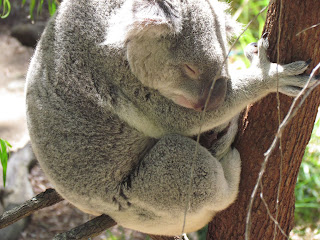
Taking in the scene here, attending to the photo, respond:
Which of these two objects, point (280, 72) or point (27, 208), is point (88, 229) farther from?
point (280, 72)

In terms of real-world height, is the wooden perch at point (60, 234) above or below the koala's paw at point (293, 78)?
below

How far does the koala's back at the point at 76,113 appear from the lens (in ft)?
8.40

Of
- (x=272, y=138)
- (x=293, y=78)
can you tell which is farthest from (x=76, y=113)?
(x=293, y=78)

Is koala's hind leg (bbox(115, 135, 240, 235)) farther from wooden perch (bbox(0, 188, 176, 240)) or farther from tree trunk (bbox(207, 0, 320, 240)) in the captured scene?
wooden perch (bbox(0, 188, 176, 240))

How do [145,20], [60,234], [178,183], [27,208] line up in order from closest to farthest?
[145,20]
[178,183]
[60,234]
[27,208]

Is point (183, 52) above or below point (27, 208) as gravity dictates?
above

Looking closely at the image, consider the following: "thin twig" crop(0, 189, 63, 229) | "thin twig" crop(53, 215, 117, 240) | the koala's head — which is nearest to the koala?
the koala's head

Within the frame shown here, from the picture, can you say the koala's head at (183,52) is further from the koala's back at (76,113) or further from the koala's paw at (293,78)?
the koala's paw at (293,78)

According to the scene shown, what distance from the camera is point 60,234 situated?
269 centimetres

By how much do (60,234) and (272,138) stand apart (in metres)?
1.50

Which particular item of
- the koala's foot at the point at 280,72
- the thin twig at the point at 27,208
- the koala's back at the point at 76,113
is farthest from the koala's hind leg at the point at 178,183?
the thin twig at the point at 27,208

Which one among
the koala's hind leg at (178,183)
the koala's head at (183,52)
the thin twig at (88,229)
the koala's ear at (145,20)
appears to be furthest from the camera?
the thin twig at (88,229)

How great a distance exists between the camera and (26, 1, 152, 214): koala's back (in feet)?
8.40

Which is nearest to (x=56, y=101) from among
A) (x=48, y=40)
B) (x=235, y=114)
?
(x=48, y=40)
